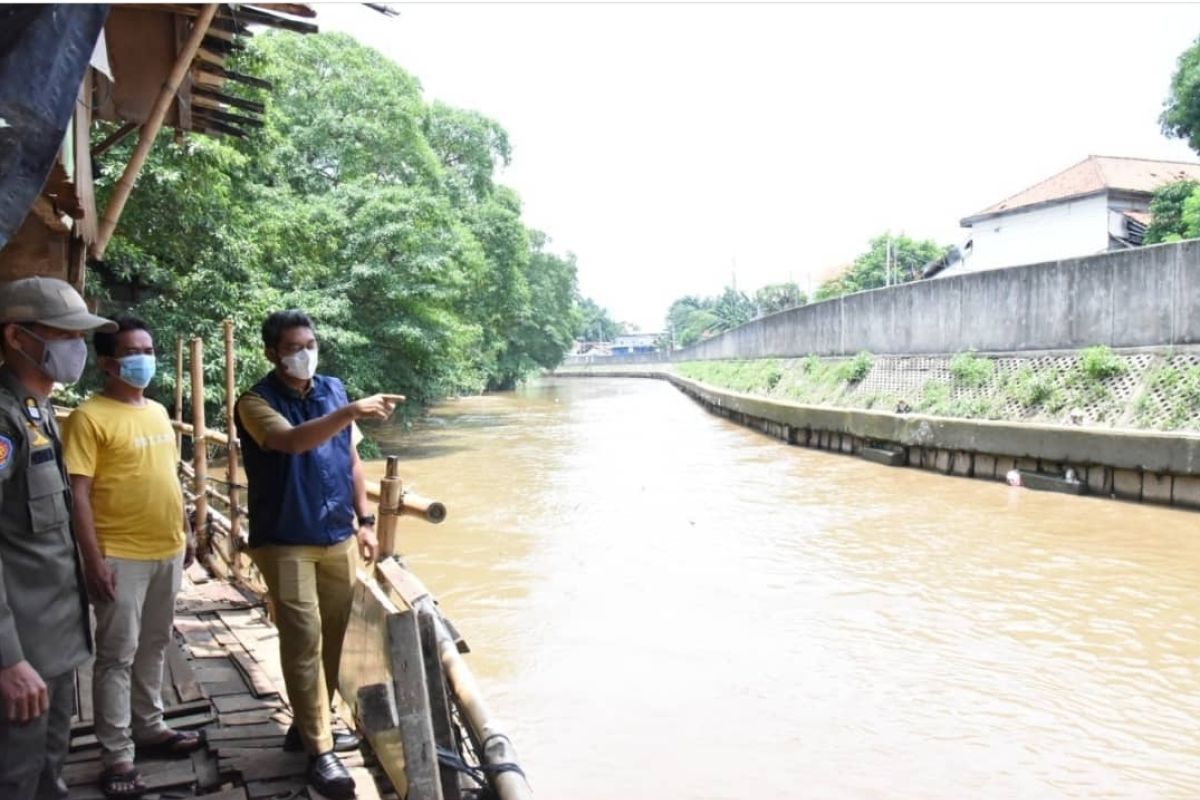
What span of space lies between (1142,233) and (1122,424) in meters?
22.0

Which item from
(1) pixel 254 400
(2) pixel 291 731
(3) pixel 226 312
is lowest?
(2) pixel 291 731

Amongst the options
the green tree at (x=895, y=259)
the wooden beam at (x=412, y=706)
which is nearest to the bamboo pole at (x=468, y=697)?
the wooden beam at (x=412, y=706)

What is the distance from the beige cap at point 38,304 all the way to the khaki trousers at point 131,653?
0.84 m

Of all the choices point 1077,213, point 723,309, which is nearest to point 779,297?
point 723,309

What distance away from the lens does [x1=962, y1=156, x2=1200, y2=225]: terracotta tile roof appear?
2908 centimetres

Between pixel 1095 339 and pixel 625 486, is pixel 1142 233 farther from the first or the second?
pixel 625 486

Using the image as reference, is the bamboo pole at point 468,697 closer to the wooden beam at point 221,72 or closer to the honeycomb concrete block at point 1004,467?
the wooden beam at point 221,72

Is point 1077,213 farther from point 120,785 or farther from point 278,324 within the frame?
point 120,785

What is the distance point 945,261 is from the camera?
38.3 meters

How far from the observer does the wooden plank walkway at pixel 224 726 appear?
104 inches

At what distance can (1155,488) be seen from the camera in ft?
30.7

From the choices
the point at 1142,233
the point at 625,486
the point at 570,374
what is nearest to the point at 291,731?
the point at 625,486

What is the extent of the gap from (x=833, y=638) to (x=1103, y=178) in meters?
29.5

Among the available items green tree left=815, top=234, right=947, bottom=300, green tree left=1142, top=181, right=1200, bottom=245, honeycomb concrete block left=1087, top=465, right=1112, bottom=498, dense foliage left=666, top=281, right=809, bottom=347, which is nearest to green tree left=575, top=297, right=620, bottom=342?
dense foliage left=666, top=281, right=809, bottom=347
